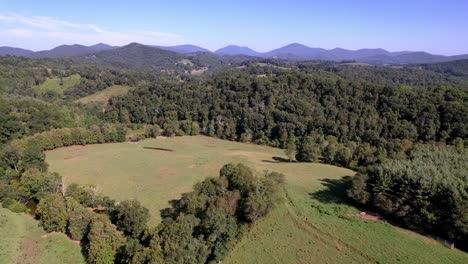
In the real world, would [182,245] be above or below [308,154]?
above

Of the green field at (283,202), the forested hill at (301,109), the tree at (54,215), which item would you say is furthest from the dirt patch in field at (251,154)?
the tree at (54,215)

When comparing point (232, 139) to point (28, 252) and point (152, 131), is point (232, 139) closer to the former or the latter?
point (152, 131)

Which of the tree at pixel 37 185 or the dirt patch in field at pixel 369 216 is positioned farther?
the tree at pixel 37 185

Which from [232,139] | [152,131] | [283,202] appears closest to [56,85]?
[152,131]

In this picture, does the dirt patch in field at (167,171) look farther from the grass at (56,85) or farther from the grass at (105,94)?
the grass at (56,85)

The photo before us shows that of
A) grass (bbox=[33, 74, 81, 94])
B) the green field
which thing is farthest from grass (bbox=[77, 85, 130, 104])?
the green field

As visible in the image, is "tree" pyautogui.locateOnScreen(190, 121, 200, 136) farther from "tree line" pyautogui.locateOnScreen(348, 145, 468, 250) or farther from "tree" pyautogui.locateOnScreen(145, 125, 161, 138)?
"tree line" pyautogui.locateOnScreen(348, 145, 468, 250)

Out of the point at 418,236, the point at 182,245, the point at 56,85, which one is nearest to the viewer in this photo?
the point at 182,245
